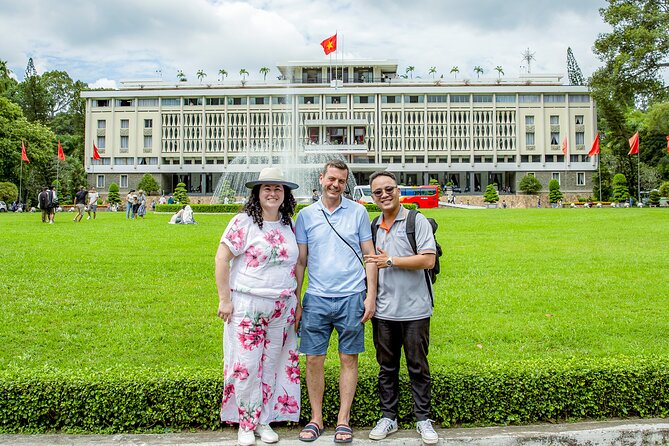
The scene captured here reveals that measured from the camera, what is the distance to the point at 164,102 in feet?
219

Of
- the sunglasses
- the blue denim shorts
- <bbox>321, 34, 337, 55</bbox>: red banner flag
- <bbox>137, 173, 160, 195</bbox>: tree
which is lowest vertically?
the blue denim shorts

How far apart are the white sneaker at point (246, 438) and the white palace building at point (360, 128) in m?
60.6

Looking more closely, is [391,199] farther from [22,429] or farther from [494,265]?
[494,265]

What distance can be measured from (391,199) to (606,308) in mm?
5179

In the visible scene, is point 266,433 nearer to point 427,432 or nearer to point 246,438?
point 246,438

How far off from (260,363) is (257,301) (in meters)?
0.51

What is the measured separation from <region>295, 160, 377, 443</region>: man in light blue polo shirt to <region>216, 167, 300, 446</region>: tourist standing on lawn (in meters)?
0.16

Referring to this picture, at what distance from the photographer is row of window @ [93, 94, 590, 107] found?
65.1 metres

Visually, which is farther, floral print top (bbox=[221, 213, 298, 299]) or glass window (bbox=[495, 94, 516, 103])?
glass window (bbox=[495, 94, 516, 103])

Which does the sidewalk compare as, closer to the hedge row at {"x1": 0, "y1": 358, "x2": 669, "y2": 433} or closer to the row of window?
the hedge row at {"x1": 0, "y1": 358, "x2": 669, "y2": 433}

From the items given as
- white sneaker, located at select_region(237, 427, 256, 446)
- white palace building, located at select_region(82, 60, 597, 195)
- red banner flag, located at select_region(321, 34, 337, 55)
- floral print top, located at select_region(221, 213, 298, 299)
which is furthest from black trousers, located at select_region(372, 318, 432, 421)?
white palace building, located at select_region(82, 60, 597, 195)

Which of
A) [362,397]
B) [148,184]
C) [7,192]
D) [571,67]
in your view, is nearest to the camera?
[362,397]

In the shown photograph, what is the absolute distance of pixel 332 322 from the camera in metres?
4.22

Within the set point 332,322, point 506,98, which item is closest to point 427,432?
point 332,322
